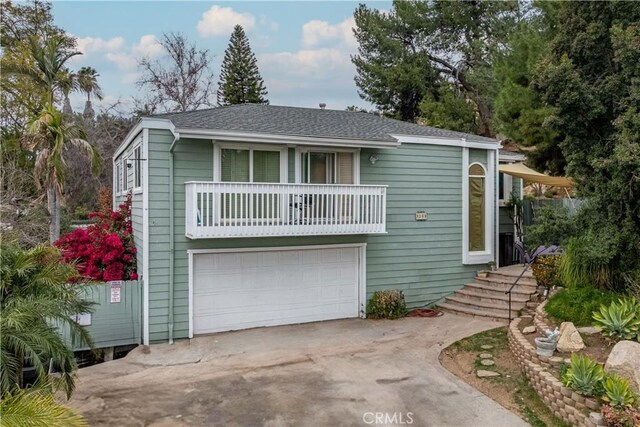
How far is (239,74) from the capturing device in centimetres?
2986

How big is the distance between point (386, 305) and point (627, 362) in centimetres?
573

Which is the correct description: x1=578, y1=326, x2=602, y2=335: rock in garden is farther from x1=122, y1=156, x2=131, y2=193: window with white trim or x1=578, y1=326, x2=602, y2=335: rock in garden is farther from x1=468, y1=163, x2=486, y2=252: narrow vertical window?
x1=122, y1=156, x2=131, y2=193: window with white trim

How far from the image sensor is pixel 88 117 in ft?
84.2

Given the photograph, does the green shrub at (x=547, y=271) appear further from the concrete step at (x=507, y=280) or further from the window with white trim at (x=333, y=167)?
the window with white trim at (x=333, y=167)

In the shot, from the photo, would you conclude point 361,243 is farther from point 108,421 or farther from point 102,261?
point 108,421

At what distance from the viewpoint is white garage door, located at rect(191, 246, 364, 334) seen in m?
9.73

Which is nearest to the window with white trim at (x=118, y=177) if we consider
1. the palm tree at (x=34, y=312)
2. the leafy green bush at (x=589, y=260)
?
the palm tree at (x=34, y=312)

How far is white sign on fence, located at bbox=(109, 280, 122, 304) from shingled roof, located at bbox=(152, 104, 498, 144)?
3.40 meters

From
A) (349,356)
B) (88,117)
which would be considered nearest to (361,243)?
(349,356)

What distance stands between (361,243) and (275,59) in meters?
22.0

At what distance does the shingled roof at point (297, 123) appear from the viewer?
9.61m

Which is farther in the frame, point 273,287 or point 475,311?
point 475,311

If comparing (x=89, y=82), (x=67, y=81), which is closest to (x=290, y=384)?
(x=67, y=81)

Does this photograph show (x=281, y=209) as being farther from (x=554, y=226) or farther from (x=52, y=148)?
(x=52, y=148)
